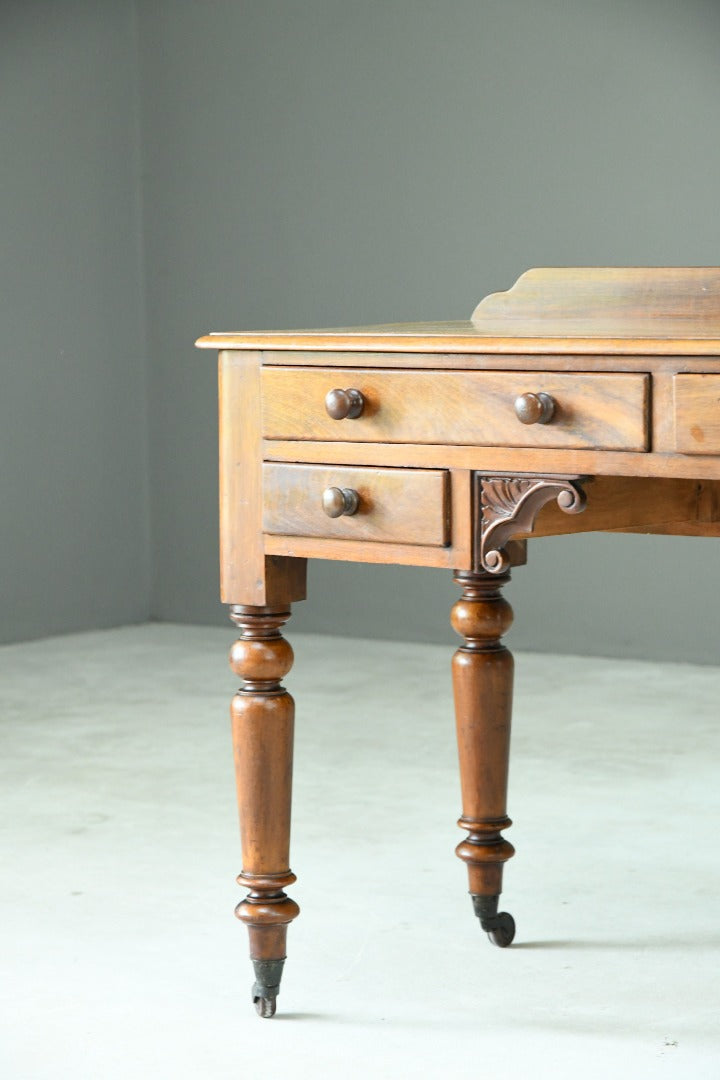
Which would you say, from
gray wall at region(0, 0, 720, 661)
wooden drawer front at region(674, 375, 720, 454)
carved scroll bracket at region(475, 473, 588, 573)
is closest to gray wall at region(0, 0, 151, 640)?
gray wall at region(0, 0, 720, 661)

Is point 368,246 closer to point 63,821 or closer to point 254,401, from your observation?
point 63,821

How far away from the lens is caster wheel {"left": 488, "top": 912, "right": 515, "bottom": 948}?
2814 mm

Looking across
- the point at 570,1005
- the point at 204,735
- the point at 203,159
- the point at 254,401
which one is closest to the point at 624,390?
the point at 254,401

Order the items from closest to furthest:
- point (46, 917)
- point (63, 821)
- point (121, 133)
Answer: point (46, 917)
point (63, 821)
point (121, 133)

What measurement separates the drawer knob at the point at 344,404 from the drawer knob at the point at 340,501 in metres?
0.10

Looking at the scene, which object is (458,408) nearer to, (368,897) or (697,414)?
(697,414)

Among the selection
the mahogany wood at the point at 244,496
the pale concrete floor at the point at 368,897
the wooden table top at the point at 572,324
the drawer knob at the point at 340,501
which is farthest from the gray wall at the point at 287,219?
Result: the drawer knob at the point at 340,501

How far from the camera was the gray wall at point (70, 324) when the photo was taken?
626 cm

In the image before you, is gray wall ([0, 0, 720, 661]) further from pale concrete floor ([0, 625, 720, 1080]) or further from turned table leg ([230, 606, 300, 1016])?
turned table leg ([230, 606, 300, 1016])

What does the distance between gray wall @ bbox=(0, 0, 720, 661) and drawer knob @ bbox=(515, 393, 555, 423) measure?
139 inches

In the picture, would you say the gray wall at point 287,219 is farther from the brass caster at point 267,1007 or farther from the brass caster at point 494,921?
the brass caster at point 267,1007

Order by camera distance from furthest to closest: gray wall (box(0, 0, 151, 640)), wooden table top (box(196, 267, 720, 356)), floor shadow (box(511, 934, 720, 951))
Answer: gray wall (box(0, 0, 151, 640)), floor shadow (box(511, 934, 720, 951)), wooden table top (box(196, 267, 720, 356))

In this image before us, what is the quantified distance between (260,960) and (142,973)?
0.86 feet

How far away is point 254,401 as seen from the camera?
2.50 metres
